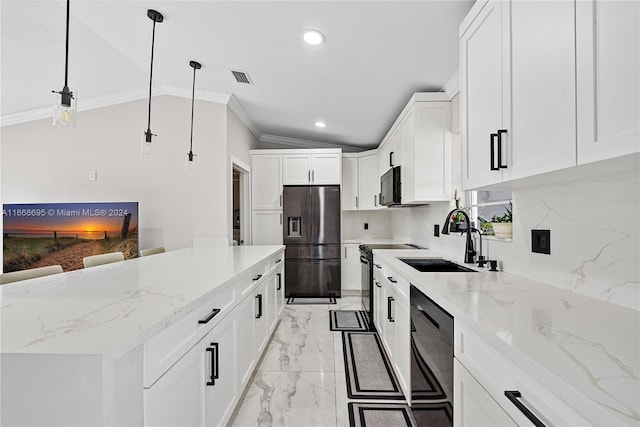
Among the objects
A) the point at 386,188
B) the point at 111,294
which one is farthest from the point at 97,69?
the point at 386,188

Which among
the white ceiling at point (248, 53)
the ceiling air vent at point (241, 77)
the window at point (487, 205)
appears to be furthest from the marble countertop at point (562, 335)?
the ceiling air vent at point (241, 77)

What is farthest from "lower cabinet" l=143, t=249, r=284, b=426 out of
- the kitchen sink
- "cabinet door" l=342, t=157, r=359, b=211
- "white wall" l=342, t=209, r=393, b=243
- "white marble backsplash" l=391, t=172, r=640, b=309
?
"white wall" l=342, t=209, r=393, b=243

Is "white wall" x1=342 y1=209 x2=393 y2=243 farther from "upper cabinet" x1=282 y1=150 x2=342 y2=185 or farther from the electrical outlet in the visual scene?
the electrical outlet

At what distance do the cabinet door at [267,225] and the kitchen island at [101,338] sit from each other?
2.98 metres

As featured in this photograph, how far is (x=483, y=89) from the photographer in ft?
4.84

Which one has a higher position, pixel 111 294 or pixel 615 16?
pixel 615 16

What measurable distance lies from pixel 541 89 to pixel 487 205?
3.85 ft

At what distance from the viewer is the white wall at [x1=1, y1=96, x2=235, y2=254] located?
12.5ft

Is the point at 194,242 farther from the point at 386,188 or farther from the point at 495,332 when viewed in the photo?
the point at 495,332

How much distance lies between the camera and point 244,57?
278 centimetres

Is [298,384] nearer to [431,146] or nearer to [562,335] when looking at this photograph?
[562,335]

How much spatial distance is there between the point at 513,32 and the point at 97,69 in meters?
3.82

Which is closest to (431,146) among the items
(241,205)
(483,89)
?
(483,89)

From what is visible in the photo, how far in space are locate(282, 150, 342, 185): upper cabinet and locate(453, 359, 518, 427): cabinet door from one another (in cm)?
377
